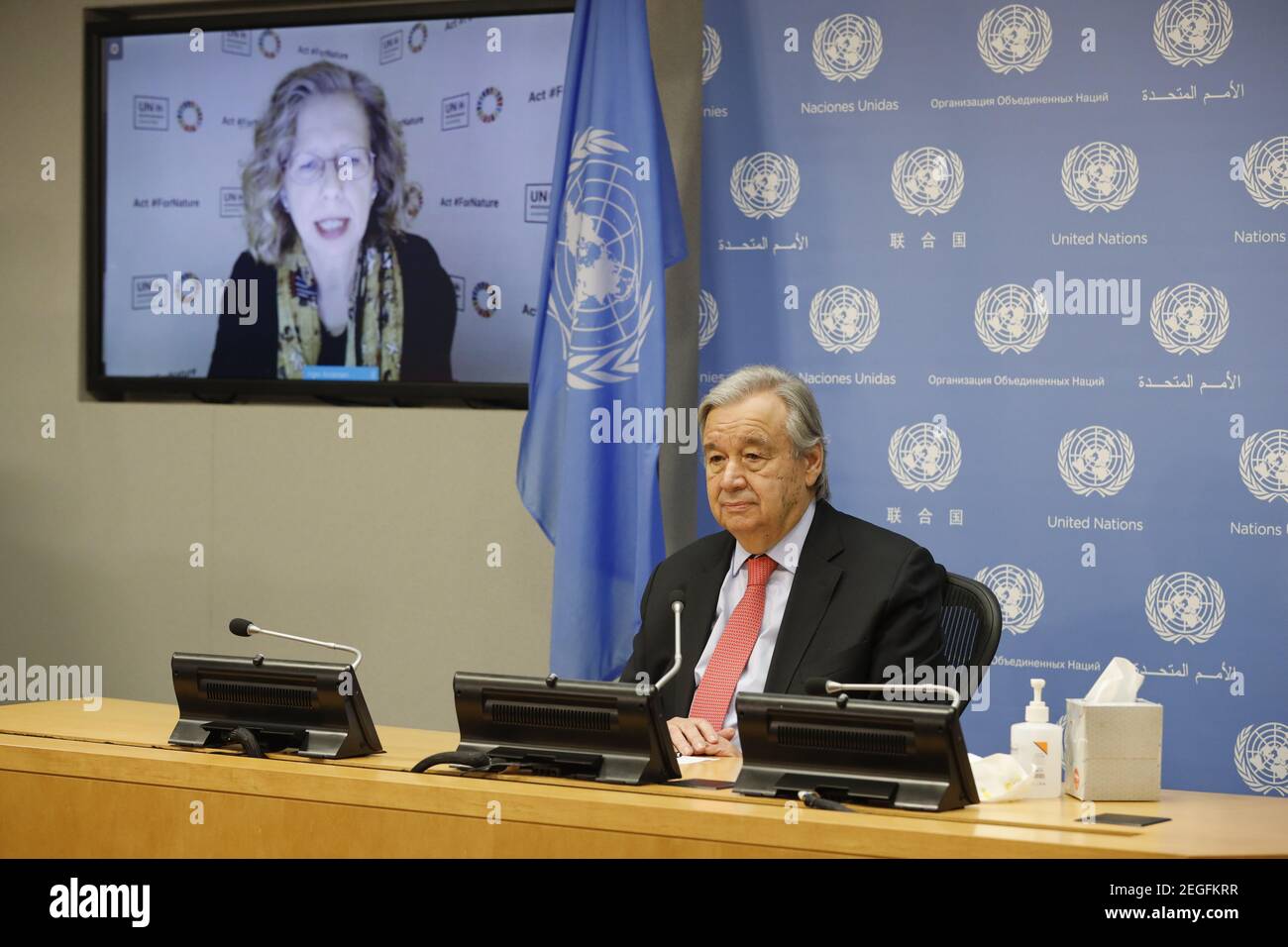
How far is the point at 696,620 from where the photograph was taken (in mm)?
3141

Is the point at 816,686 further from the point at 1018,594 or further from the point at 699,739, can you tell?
the point at 1018,594

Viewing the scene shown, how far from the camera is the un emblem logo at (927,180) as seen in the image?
412 cm

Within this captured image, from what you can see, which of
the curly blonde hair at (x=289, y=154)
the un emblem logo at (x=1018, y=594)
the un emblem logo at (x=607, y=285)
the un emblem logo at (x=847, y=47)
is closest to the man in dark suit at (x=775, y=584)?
the un emblem logo at (x=607, y=285)

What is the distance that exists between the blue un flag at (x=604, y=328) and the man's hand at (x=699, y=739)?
48.9 inches

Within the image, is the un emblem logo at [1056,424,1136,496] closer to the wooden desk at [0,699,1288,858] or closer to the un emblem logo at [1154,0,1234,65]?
the un emblem logo at [1154,0,1234,65]

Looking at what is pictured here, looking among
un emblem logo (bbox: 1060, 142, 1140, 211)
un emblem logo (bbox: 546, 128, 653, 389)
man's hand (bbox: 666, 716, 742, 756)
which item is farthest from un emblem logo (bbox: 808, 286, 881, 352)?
man's hand (bbox: 666, 716, 742, 756)

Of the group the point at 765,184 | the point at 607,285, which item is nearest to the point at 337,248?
the point at 607,285

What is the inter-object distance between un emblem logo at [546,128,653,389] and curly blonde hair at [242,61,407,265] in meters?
0.82

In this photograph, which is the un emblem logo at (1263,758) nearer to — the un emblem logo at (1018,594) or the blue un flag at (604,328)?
the un emblem logo at (1018,594)

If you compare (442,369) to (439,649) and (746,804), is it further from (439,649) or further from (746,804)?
(746,804)

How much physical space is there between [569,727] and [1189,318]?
7.52ft

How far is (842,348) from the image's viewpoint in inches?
167

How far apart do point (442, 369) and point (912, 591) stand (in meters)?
2.15

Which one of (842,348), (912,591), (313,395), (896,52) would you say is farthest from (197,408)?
(912,591)
